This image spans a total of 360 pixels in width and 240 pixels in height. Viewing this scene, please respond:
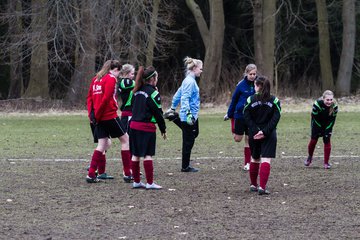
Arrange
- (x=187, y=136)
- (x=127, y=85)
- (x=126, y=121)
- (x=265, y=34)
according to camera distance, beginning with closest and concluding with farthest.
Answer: (x=127, y=85), (x=126, y=121), (x=187, y=136), (x=265, y=34)

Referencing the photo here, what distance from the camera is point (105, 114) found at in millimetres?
11391

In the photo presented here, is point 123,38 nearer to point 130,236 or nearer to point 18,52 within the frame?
point 18,52

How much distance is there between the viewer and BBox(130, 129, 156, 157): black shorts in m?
10.8

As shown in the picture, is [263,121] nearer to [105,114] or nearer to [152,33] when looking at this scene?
[105,114]

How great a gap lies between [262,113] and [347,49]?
3162 cm

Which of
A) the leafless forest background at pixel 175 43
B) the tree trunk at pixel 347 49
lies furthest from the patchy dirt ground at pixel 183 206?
the tree trunk at pixel 347 49

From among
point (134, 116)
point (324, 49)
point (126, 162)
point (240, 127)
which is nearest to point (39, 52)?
point (324, 49)

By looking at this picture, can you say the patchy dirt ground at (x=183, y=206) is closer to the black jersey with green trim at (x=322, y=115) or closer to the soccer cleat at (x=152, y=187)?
the soccer cleat at (x=152, y=187)

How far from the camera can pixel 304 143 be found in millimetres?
18281

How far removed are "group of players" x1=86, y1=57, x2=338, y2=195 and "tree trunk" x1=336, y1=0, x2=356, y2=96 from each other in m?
27.3

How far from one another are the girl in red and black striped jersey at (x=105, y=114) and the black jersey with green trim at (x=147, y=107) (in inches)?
23.2

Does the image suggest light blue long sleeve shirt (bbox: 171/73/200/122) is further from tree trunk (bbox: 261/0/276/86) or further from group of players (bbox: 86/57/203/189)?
tree trunk (bbox: 261/0/276/86)

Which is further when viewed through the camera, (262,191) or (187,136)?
(187,136)

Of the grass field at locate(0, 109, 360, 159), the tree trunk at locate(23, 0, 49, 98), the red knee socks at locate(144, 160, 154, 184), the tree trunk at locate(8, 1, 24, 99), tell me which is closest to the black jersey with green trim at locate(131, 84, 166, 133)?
the red knee socks at locate(144, 160, 154, 184)
